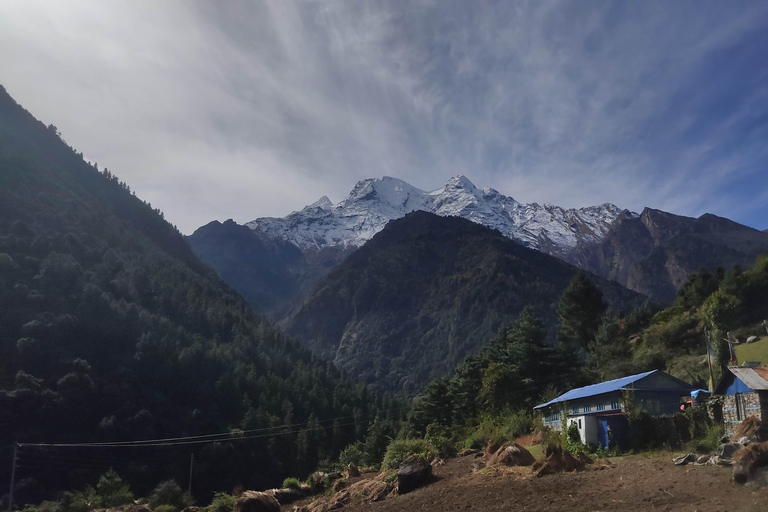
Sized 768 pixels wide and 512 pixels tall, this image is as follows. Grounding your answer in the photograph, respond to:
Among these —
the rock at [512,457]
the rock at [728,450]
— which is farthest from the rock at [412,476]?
the rock at [728,450]

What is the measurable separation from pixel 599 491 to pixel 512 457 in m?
5.05

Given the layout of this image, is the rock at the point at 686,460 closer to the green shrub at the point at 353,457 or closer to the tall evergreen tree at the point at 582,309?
the green shrub at the point at 353,457

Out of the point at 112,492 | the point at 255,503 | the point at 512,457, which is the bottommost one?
the point at 112,492

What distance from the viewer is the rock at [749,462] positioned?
41.5ft

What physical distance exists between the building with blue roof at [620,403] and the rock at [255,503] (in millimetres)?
12692

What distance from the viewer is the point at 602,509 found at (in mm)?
12594

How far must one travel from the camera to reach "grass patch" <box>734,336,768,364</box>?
1176 inches

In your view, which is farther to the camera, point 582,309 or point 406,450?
point 582,309

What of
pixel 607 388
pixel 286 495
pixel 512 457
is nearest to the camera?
pixel 512 457

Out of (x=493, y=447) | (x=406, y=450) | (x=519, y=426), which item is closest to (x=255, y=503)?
(x=406, y=450)

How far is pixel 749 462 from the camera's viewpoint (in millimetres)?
12711

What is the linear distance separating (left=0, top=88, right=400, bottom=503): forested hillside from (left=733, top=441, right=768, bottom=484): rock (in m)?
59.0

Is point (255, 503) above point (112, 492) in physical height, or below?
above

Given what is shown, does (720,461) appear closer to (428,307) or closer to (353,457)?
(353,457)
